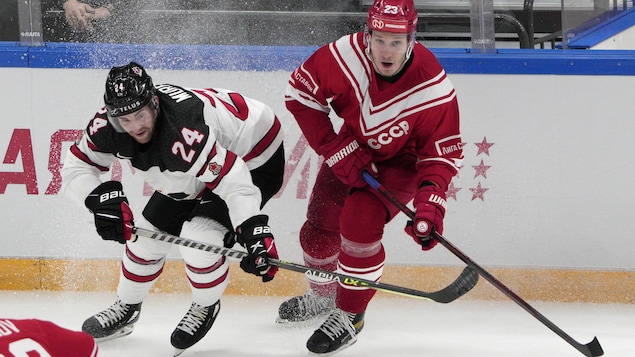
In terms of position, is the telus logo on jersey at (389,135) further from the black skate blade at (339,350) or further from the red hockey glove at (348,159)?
the black skate blade at (339,350)

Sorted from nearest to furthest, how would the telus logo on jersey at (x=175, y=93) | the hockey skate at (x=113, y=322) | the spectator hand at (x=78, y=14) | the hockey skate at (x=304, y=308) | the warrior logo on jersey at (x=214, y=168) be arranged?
1. the warrior logo on jersey at (x=214, y=168)
2. the telus logo on jersey at (x=175, y=93)
3. the hockey skate at (x=113, y=322)
4. the hockey skate at (x=304, y=308)
5. the spectator hand at (x=78, y=14)

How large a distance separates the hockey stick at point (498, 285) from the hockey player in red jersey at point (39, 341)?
1472 mm

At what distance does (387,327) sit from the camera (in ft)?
11.7

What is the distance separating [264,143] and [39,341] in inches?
66.4

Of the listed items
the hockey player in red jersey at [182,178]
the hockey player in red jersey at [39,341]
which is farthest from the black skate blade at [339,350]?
the hockey player in red jersey at [39,341]

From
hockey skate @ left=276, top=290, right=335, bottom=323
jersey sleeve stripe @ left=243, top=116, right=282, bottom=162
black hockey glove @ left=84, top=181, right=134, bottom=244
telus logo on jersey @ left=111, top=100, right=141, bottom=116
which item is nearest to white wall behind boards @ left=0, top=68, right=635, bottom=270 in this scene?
hockey skate @ left=276, top=290, right=335, bottom=323

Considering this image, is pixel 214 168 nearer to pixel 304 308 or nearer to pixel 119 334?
pixel 119 334

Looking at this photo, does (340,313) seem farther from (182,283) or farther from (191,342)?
(182,283)

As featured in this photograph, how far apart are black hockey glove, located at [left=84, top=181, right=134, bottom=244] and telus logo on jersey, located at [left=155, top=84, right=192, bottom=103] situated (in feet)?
1.11

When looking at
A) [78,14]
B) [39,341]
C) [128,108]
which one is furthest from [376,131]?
[39,341]

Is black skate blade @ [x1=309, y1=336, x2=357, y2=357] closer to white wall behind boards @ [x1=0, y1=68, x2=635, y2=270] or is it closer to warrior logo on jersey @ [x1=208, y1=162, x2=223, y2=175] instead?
warrior logo on jersey @ [x1=208, y1=162, x2=223, y2=175]

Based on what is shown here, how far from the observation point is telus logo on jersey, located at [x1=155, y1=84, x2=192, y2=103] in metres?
3.00

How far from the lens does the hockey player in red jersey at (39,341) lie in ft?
5.36

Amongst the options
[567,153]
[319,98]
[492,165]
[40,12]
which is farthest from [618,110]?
[40,12]
